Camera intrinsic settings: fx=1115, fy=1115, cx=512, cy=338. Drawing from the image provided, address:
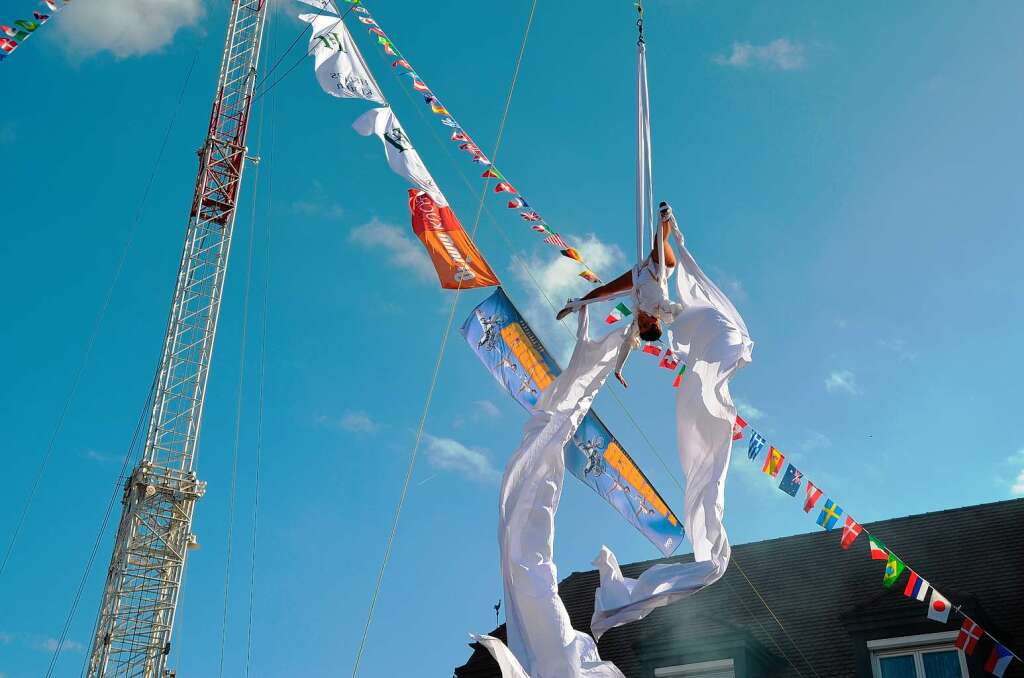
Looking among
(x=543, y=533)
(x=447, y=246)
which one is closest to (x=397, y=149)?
(x=447, y=246)

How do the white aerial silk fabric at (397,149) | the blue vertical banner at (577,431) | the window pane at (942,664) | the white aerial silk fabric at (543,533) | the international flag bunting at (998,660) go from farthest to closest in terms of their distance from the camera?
the white aerial silk fabric at (397,149) < the blue vertical banner at (577,431) < the window pane at (942,664) < the international flag bunting at (998,660) < the white aerial silk fabric at (543,533)

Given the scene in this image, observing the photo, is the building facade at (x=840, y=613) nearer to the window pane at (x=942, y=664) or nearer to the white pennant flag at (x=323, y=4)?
the window pane at (x=942, y=664)

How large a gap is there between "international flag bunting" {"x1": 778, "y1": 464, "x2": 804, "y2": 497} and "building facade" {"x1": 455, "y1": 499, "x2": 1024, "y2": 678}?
1861 millimetres

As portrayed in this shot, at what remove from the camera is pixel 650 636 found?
1667 cm

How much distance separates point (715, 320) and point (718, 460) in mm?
1432

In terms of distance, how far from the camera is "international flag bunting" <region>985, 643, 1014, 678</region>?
44.5 ft

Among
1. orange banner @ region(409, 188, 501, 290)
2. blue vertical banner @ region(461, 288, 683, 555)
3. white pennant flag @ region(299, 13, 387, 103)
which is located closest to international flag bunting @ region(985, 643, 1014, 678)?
blue vertical banner @ region(461, 288, 683, 555)

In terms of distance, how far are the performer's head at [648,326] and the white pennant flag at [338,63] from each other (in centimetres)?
1099

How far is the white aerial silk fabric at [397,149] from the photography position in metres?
19.9

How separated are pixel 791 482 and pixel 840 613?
2620mm

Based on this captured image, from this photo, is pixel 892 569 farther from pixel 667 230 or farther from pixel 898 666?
pixel 667 230

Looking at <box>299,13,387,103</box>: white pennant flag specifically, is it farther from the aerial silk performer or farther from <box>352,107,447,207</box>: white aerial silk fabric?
the aerial silk performer

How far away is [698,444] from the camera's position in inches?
432

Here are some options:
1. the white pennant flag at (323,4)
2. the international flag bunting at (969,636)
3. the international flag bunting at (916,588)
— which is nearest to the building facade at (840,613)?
the international flag bunting at (969,636)
